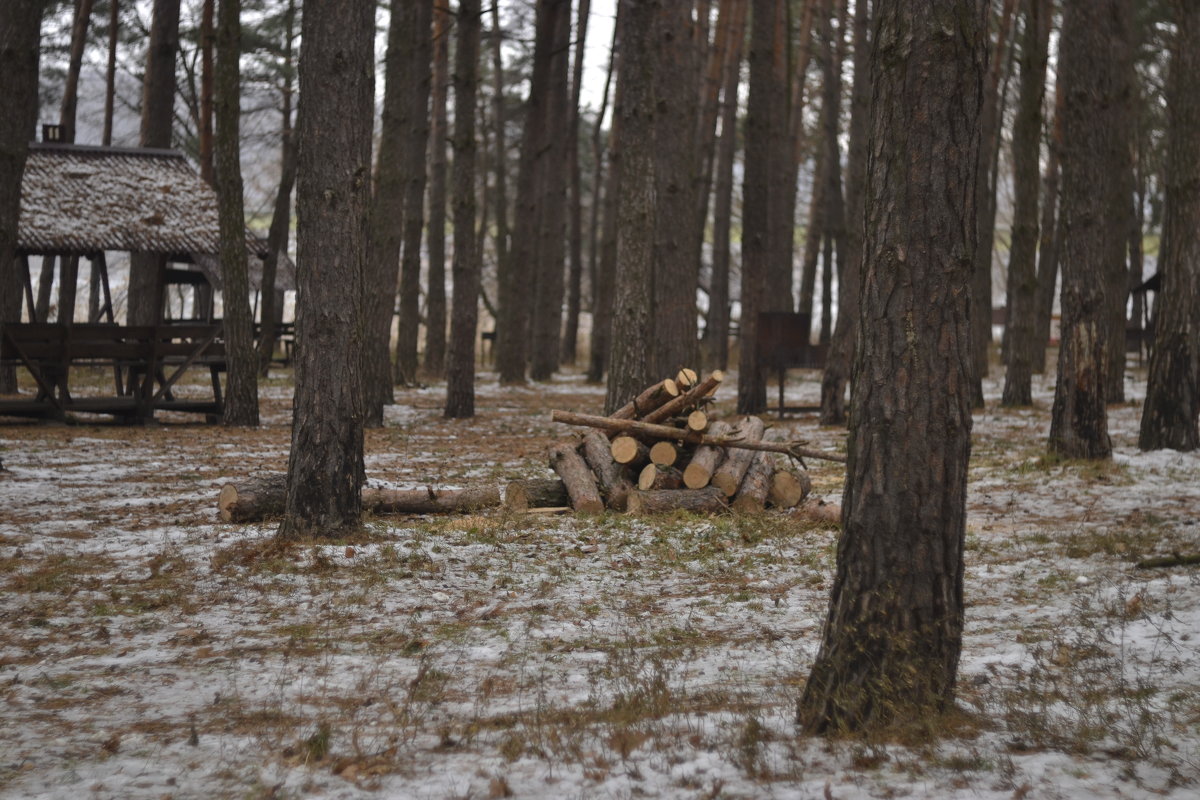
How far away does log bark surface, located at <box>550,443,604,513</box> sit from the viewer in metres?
9.09

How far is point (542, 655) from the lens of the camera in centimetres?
547

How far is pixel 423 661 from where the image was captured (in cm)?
519

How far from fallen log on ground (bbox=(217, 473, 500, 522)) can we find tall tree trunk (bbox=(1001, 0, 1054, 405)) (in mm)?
11999

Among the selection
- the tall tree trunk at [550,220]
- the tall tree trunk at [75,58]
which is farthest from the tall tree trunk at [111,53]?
the tall tree trunk at [550,220]

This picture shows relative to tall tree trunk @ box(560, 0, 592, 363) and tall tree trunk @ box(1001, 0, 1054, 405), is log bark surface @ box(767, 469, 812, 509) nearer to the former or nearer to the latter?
tall tree trunk @ box(1001, 0, 1054, 405)

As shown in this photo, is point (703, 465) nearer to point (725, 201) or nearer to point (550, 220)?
point (550, 220)

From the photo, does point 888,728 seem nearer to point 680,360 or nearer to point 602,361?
point 680,360

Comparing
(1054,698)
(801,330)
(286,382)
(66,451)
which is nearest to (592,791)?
(1054,698)

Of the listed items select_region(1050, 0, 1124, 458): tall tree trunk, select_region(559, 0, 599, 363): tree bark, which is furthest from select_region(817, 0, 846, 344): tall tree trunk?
select_region(1050, 0, 1124, 458): tall tree trunk

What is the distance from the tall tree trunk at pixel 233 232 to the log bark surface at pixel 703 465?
7.48 m

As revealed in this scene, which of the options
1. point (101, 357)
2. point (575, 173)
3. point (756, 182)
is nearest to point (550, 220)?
point (575, 173)

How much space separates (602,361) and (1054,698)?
22401mm

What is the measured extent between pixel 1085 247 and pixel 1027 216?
8317mm

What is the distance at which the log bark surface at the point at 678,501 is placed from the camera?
913 cm
